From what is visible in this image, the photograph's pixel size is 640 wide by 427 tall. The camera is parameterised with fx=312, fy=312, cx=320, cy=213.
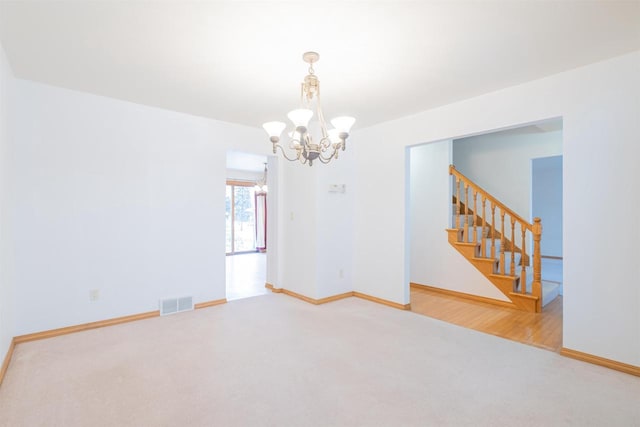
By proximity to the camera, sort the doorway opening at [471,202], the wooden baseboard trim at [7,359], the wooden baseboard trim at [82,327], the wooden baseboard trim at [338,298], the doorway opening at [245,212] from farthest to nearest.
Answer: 1. the doorway opening at [245,212]
2. the doorway opening at [471,202]
3. the wooden baseboard trim at [338,298]
4. the wooden baseboard trim at [82,327]
5. the wooden baseboard trim at [7,359]

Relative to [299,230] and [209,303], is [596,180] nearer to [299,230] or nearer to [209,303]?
[299,230]

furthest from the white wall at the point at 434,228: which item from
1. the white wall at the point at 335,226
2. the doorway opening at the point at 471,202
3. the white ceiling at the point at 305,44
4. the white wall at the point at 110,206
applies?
the white wall at the point at 110,206

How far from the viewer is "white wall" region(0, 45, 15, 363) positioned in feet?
7.73

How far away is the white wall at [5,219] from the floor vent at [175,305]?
4.10 ft

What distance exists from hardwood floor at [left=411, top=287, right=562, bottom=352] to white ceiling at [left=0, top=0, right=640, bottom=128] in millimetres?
2443

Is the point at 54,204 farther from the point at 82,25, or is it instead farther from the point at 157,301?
the point at 82,25

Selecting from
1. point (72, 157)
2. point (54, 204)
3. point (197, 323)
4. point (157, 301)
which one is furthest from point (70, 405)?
point (72, 157)

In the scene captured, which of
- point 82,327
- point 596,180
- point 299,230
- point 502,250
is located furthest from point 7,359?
point 502,250

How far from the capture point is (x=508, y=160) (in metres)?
5.25

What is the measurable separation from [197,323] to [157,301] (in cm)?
64

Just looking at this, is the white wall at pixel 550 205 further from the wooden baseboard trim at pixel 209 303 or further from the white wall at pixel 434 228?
the wooden baseboard trim at pixel 209 303

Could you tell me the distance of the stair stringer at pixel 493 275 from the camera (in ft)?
12.8

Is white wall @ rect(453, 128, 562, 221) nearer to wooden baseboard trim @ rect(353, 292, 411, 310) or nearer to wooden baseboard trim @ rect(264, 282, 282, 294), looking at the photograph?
wooden baseboard trim @ rect(353, 292, 411, 310)

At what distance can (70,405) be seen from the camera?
1.94 metres
